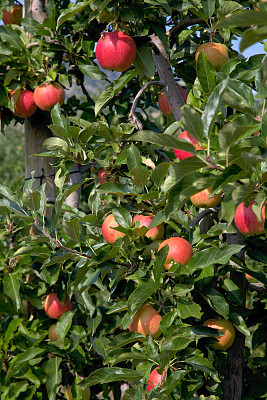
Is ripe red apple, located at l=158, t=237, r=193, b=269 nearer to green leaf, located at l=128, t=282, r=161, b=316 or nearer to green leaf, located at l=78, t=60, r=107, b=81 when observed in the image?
green leaf, located at l=128, t=282, r=161, b=316

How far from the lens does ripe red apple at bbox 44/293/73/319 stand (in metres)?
1.85

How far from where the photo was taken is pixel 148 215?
1298 mm

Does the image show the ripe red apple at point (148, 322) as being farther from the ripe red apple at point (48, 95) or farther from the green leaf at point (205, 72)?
the ripe red apple at point (48, 95)

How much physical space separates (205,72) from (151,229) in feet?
1.48

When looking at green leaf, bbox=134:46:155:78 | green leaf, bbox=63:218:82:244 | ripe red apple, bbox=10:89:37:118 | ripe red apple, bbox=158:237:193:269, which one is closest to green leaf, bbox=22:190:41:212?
green leaf, bbox=63:218:82:244

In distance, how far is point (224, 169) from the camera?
2.62ft

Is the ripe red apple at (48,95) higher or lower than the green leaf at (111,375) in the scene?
higher

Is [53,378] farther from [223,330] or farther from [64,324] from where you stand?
[223,330]

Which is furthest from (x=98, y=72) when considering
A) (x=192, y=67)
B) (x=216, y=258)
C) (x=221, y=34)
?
(x=216, y=258)

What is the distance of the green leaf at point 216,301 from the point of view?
120 cm

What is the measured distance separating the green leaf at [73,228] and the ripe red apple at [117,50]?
1.74ft

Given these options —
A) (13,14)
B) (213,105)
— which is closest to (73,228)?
(213,105)

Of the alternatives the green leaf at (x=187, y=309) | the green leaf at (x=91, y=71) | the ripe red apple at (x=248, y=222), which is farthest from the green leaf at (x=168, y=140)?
the green leaf at (x=91, y=71)

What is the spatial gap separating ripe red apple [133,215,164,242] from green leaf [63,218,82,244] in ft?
0.53
